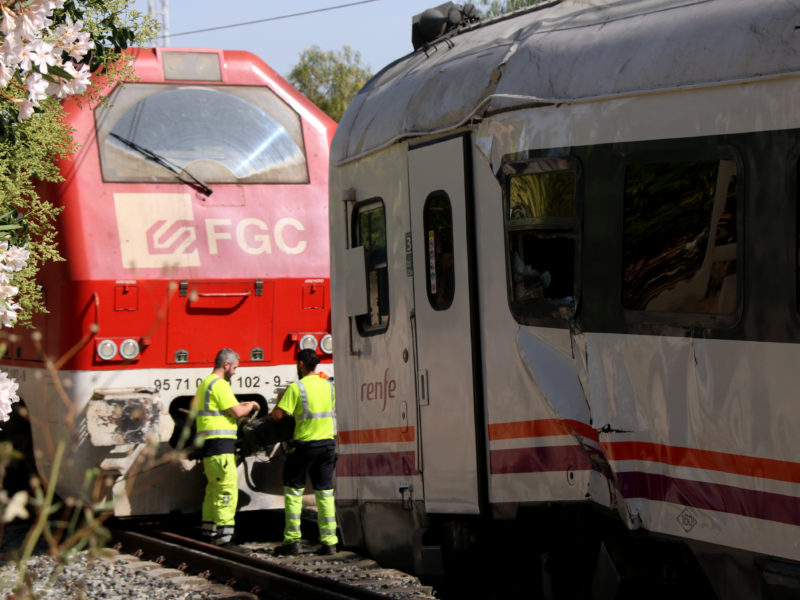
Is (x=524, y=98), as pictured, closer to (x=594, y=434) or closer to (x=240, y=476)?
(x=594, y=434)

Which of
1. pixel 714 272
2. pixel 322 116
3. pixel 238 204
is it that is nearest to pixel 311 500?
pixel 238 204

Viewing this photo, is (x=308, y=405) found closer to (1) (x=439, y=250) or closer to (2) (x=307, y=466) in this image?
(2) (x=307, y=466)

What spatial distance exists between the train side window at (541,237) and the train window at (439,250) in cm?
58

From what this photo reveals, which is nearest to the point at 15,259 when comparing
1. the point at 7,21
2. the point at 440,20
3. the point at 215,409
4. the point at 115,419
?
the point at 7,21

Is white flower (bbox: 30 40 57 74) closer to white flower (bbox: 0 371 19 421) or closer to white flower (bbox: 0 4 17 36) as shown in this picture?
white flower (bbox: 0 4 17 36)

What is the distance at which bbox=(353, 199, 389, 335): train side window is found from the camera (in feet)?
22.3

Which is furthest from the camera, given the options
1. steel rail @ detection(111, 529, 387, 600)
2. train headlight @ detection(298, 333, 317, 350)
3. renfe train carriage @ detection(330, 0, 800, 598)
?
train headlight @ detection(298, 333, 317, 350)

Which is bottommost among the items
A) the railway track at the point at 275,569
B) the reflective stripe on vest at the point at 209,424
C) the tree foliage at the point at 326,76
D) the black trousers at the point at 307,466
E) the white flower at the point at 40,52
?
the railway track at the point at 275,569

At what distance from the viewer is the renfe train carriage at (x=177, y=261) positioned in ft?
31.1

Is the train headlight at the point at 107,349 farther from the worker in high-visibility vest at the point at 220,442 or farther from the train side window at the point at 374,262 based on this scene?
the train side window at the point at 374,262

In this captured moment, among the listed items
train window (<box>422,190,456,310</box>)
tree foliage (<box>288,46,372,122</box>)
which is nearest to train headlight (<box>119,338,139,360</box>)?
train window (<box>422,190,456,310</box>)

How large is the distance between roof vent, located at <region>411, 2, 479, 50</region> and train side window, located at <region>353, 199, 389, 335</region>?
3.43ft

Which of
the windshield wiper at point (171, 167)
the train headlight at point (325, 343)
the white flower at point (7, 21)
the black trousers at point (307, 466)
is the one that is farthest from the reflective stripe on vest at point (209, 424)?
the white flower at point (7, 21)

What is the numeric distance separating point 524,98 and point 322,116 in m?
5.80
